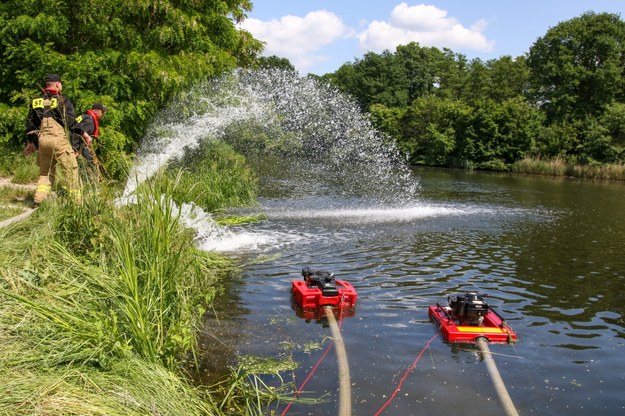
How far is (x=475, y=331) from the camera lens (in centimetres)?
659

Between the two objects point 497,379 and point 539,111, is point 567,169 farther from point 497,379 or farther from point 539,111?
point 497,379

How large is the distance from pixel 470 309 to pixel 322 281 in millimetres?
2055

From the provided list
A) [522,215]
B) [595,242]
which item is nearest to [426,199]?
[522,215]

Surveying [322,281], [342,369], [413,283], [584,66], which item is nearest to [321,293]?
[322,281]

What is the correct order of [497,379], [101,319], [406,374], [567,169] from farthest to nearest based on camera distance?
[567,169] → [406,374] → [497,379] → [101,319]

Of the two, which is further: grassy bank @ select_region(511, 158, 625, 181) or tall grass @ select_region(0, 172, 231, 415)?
grassy bank @ select_region(511, 158, 625, 181)

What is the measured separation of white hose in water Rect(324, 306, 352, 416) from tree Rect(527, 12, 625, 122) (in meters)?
51.1

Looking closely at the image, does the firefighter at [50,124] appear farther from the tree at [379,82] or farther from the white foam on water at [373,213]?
the tree at [379,82]

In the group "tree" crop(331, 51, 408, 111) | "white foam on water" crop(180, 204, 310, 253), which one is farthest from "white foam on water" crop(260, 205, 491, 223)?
"tree" crop(331, 51, 408, 111)

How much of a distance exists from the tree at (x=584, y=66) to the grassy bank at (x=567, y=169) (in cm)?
1020

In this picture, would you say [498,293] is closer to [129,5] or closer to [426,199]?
[129,5]

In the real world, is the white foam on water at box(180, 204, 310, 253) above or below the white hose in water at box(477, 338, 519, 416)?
above

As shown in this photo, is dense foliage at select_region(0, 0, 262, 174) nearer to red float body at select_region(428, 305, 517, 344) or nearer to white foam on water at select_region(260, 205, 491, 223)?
white foam on water at select_region(260, 205, 491, 223)

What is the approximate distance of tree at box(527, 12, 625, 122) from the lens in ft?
169
